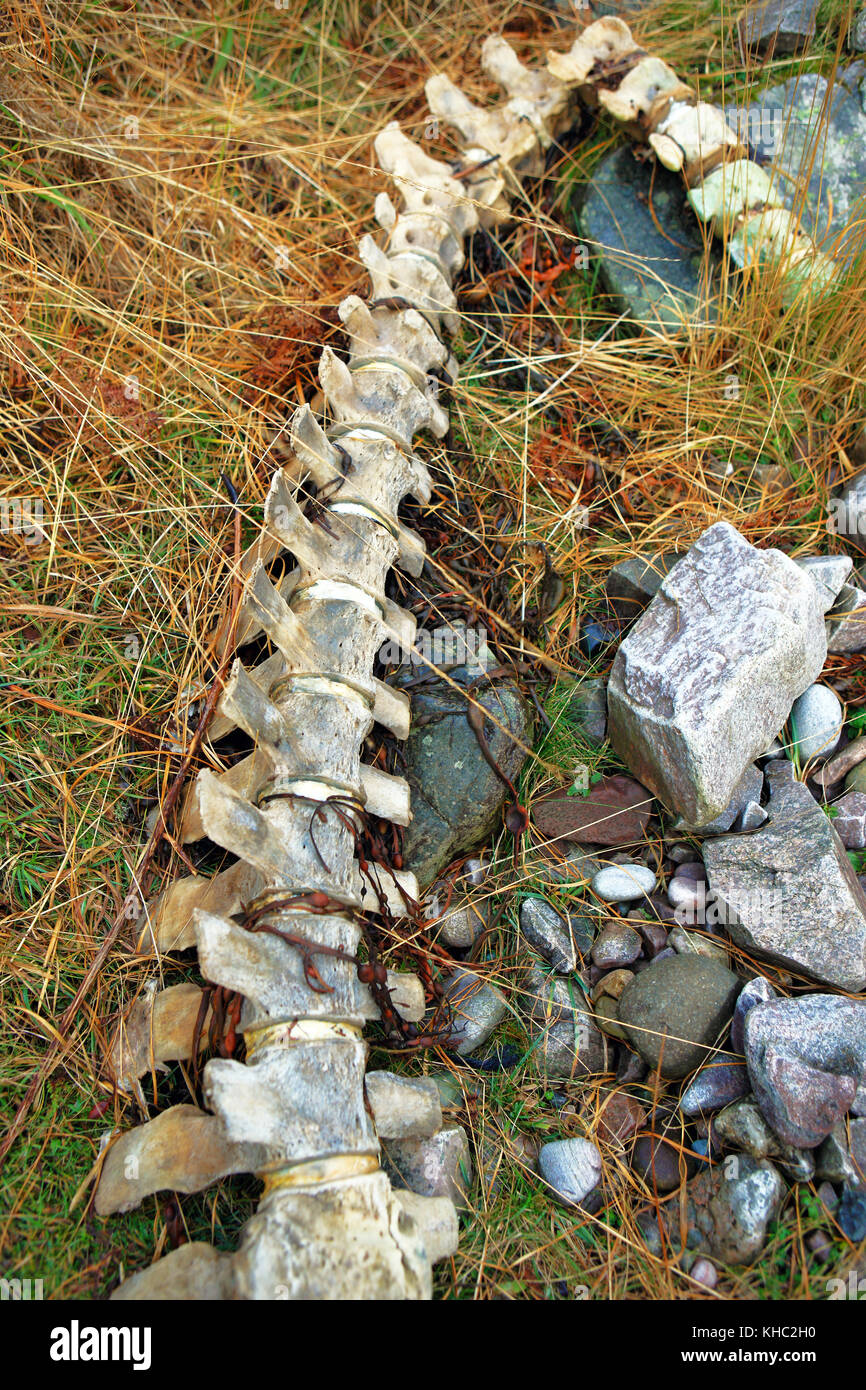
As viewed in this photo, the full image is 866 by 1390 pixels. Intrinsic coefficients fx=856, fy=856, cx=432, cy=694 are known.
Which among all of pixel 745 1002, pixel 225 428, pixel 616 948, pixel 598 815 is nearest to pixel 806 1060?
pixel 745 1002

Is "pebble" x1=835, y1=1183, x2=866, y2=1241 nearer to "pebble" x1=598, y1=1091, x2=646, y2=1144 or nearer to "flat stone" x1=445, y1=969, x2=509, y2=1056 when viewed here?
"pebble" x1=598, y1=1091, x2=646, y2=1144

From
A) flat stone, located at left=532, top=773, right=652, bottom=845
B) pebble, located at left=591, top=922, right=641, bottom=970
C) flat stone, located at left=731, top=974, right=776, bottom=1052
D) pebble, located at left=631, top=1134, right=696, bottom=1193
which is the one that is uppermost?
flat stone, located at left=532, top=773, right=652, bottom=845

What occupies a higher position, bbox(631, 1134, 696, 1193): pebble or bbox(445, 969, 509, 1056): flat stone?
bbox(445, 969, 509, 1056): flat stone

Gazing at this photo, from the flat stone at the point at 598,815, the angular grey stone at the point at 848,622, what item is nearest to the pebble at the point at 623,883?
the flat stone at the point at 598,815

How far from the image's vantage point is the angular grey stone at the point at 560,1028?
2143 millimetres

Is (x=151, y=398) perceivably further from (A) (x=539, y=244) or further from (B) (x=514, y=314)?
(A) (x=539, y=244)

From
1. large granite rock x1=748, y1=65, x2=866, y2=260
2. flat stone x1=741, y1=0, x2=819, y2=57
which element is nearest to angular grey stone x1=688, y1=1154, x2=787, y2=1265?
large granite rock x1=748, y1=65, x2=866, y2=260

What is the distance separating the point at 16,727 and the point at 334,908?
3.53 feet

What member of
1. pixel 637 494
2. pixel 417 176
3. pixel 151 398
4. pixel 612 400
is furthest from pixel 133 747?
pixel 417 176

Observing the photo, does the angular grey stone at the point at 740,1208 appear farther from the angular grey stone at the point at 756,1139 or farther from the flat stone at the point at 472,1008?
the flat stone at the point at 472,1008

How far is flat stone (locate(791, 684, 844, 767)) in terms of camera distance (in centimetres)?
247

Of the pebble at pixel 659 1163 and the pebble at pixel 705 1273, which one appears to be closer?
the pebble at pixel 705 1273

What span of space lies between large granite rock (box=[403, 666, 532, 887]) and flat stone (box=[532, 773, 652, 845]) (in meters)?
0.15

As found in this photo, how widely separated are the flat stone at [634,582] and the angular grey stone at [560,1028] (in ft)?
3.67
